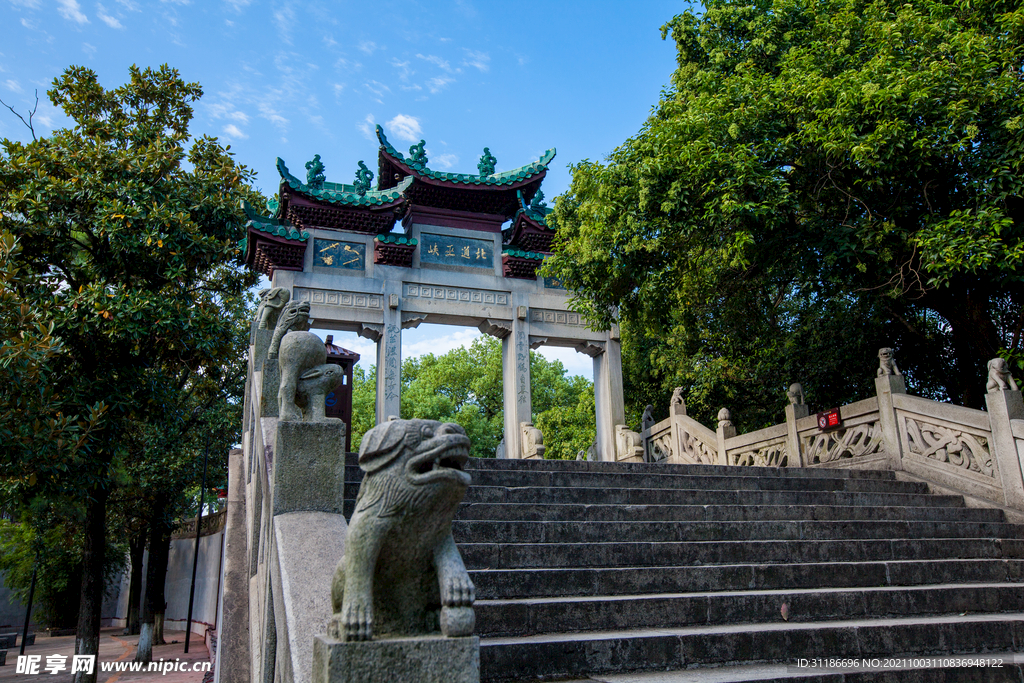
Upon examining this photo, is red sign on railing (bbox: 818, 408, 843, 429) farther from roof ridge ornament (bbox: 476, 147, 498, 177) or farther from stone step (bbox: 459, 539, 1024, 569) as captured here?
roof ridge ornament (bbox: 476, 147, 498, 177)

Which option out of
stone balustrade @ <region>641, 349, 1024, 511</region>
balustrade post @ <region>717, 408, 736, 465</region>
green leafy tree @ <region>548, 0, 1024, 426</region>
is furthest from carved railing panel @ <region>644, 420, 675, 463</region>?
green leafy tree @ <region>548, 0, 1024, 426</region>

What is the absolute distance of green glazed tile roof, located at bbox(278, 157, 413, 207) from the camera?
1395 centimetres

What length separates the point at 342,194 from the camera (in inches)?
564

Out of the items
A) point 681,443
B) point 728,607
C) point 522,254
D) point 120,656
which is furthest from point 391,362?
point 120,656

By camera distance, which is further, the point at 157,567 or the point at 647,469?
the point at 157,567

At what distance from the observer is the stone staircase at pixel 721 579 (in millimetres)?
3949

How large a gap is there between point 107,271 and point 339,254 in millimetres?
4543

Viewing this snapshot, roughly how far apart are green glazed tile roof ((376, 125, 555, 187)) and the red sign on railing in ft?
27.4

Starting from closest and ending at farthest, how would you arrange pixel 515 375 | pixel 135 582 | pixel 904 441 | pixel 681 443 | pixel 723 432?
pixel 904 441, pixel 723 432, pixel 681 443, pixel 515 375, pixel 135 582

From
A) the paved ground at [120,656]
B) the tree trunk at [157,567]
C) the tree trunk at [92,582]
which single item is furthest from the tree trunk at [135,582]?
the tree trunk at [92,582]

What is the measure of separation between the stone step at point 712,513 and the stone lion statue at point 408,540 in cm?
299

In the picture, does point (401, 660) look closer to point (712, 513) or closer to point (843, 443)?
point (712, 513)

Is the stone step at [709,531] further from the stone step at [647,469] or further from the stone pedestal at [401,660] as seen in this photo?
the stone pedestal at [401,660]

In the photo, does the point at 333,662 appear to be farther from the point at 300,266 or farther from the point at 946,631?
the point at 300,266
